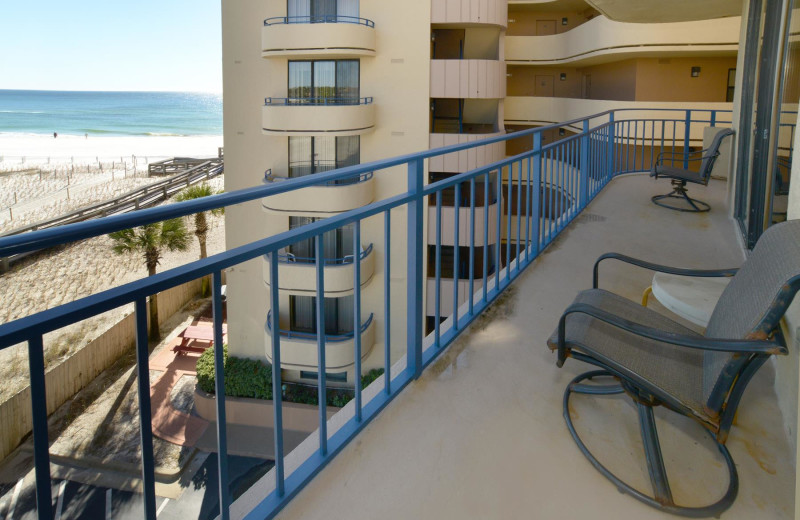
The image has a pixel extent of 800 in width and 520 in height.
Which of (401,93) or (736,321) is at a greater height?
(401,93)

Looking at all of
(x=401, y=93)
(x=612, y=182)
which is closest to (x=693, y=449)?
(x=612, y=182)

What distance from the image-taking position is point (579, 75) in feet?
73.7

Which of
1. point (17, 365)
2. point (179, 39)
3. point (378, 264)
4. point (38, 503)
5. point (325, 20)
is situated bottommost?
point (17, 365)

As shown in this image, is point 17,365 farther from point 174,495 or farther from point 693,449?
point 693,449

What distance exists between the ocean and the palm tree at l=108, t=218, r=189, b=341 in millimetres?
57337

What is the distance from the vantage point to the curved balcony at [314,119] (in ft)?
41.8

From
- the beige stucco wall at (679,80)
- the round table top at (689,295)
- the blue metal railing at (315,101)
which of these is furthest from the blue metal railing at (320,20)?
the round table top at (689,295)

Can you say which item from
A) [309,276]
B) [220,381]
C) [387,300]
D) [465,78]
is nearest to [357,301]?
[387,300]

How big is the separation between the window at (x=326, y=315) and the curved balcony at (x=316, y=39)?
16.5 ft

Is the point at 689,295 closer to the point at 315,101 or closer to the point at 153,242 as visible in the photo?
the point at 315,101

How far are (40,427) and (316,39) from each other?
12659 millimetres

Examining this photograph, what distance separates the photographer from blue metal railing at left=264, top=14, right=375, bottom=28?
1320 cm

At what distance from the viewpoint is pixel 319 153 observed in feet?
43.8

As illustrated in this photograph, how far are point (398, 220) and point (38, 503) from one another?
1245 centimetres
